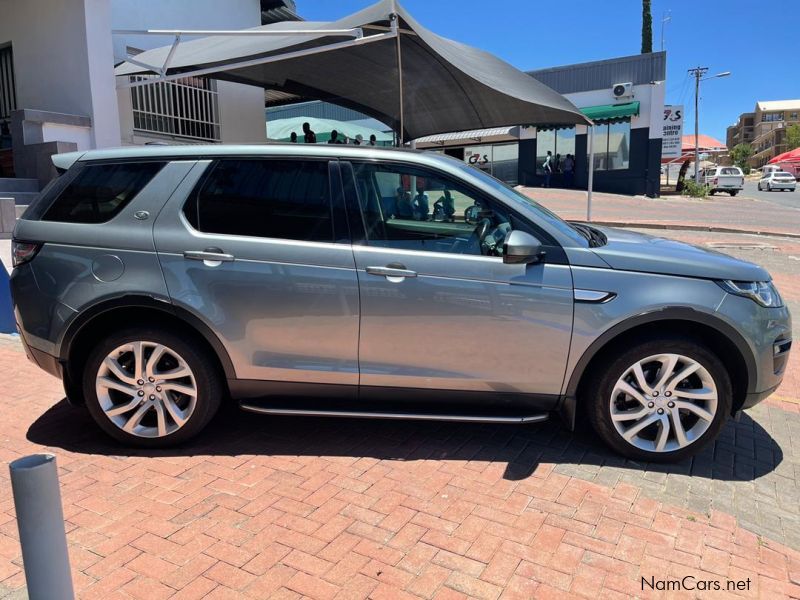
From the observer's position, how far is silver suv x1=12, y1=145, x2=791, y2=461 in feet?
11.0

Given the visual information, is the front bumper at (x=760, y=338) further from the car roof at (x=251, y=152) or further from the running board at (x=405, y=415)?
the car roof at (x=251, y=152)

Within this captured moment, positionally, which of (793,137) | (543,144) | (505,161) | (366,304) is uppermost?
(793,137)

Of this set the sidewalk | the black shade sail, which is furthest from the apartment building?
the black shade sail

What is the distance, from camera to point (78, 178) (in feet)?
12.3

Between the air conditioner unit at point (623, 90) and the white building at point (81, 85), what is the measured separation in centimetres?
2151

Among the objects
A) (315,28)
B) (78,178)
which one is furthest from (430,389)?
(315,28)

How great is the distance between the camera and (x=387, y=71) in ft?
31.3

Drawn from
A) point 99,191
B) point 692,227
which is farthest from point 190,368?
point 692,227

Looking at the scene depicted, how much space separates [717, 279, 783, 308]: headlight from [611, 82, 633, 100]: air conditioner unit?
2875cm

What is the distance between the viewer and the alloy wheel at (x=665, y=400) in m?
3.36

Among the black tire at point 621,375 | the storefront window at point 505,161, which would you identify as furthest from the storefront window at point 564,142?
the black tire at point 621,375

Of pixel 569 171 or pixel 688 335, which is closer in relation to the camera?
pixel 688 335

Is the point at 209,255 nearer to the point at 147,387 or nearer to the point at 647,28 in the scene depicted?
the point at 147,387

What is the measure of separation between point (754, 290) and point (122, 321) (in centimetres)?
360
